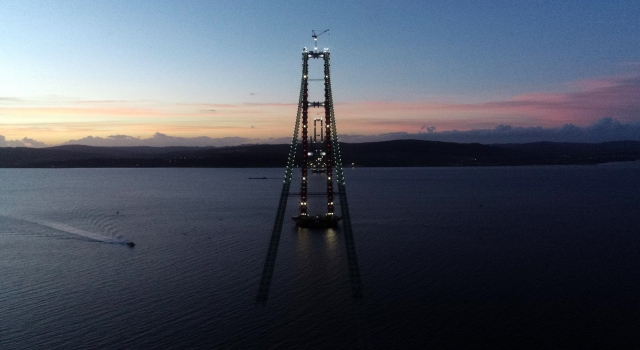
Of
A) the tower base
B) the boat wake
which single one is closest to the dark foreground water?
the boat wake

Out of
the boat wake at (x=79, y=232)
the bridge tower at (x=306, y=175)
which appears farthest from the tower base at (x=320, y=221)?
the boat wake at (x=79, y=232)

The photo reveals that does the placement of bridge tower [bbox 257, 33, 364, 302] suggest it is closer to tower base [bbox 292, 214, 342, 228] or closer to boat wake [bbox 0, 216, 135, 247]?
tower base [bbox 292, 214, 342, 228]

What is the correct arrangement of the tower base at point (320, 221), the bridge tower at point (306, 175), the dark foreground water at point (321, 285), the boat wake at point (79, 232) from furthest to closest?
the tower base at point (320, 221) < the boat wake at point (79, 232) < the bridge tower at point (306, 175) < the dark foreground water at point (321, 285)

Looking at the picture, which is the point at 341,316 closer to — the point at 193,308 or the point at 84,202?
the point at 193,308

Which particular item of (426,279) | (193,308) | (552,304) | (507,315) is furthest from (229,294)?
(552,304)

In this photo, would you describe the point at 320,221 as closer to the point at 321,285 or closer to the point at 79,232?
the point at 321,285

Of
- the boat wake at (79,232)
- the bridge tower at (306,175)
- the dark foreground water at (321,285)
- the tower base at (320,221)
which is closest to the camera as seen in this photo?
the dark foreground water at (321,285)

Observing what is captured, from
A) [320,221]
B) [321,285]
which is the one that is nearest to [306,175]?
[320,221]

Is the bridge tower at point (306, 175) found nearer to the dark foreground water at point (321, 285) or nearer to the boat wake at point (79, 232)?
the dark foreground water at point (321, 285)

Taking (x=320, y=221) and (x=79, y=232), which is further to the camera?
(x=79, y=232)
